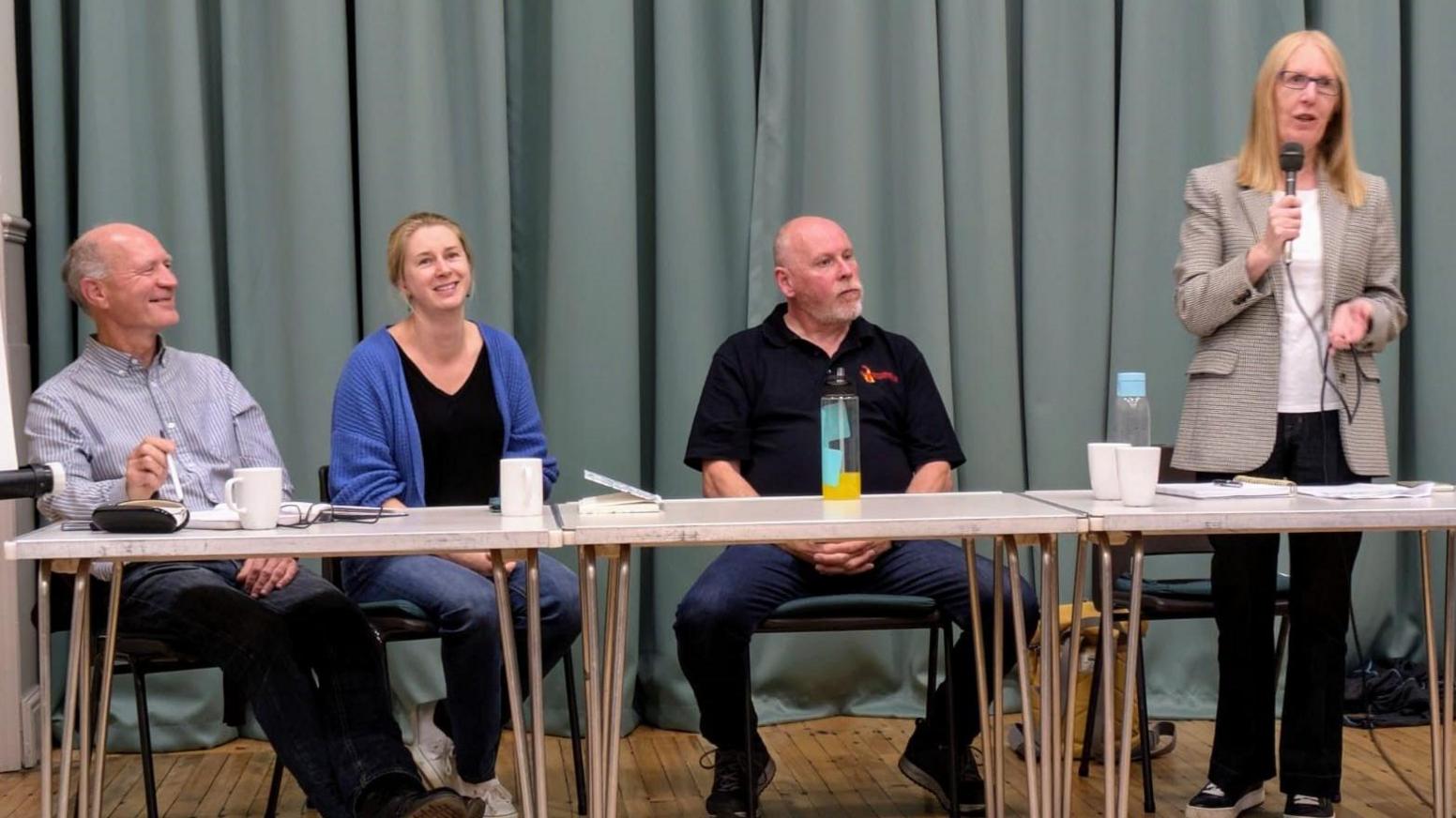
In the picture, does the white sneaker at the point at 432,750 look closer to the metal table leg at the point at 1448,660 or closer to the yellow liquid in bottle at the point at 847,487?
the yellow liquid in bottle at the point at 847,487

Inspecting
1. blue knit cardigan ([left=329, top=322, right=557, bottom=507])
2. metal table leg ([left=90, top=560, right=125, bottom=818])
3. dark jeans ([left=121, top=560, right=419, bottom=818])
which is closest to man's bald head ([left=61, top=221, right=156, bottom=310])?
blue knit cardigan ([left=329, top=322, right=557, bottom=507])

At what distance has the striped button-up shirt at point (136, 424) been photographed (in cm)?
281

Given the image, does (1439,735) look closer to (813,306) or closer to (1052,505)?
(1052,505)

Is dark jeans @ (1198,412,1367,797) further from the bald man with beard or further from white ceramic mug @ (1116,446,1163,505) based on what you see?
white ceramic mug @ (1116,446,1163,505)

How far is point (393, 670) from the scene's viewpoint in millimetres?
3855

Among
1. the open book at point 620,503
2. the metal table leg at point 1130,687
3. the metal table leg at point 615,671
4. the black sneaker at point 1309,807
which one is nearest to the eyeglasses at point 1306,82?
the metal table leg at point 1130,687

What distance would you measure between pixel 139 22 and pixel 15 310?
74 centimetres

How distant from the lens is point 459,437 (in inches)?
124

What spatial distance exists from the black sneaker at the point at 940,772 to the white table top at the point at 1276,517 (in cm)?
87

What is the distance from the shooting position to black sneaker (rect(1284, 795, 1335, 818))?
292 cm

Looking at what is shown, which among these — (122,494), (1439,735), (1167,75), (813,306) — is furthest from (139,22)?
(1439,735)

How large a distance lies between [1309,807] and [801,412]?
1234 millimetres

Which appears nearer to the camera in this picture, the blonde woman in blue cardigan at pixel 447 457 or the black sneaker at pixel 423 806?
the black sneaker at pixel 423 806

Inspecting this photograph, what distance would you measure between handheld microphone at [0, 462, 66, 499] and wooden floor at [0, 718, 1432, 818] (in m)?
1.34
